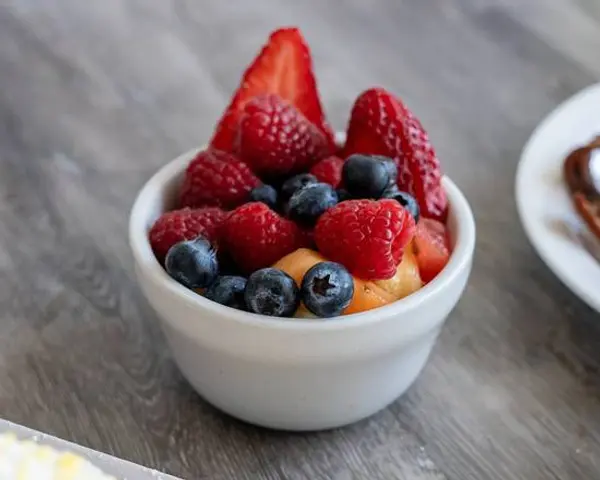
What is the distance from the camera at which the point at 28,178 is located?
120cm

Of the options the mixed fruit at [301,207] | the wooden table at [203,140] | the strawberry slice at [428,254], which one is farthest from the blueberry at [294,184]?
the wooden table at [203,140]

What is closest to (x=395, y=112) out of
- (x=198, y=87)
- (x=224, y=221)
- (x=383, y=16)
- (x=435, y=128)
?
(x=224, y=221)

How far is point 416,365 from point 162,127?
0.65m

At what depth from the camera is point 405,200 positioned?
2.61 feet

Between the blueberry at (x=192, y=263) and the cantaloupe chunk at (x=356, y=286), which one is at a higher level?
the cantaloupe chunk at (x=356, y=286)

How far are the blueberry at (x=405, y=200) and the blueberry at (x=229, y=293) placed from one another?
156 millimetres

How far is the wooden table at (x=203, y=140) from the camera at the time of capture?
81cm

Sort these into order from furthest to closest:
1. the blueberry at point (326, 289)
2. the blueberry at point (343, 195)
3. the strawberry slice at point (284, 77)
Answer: the strawberry slice at point (284, 77) → the blueberry at point (343, 195) → the blueberry at point (326, 289)

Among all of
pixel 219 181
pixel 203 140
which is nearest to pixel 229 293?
pixel 219 181

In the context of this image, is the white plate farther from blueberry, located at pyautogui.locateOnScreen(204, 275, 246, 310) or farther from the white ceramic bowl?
blueberry, located at pyautogui.locateOnScreen(204, 275, 246, 310)

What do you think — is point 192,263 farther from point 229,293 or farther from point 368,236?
point 368,236

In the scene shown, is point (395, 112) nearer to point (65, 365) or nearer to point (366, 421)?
point (366, 421)

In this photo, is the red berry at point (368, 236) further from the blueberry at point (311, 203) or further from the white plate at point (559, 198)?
the white plate at point (559, 198)

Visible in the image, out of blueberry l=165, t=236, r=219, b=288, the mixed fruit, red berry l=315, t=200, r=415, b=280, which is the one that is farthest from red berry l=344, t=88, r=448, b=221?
blueberry l=165, t=236, r=219, b=288
